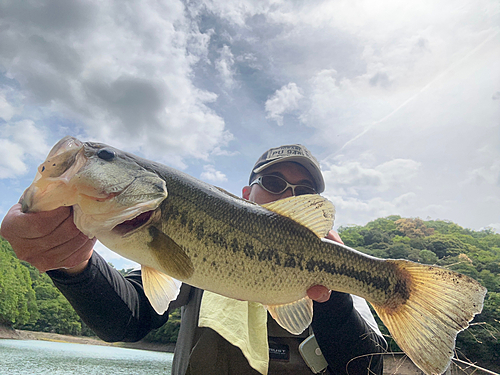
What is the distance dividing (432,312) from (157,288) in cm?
178

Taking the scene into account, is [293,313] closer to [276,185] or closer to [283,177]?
[276,185]

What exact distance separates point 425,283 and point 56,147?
8.07 ft

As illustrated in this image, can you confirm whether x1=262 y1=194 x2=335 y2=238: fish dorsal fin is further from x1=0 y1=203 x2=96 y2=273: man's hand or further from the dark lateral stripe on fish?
x1=0 y1=203 x2=96 y2=273: man's hand

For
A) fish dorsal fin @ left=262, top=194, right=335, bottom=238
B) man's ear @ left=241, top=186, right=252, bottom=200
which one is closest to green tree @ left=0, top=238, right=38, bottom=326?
man's ear @ left=241, top=186, right=252, bottom=200

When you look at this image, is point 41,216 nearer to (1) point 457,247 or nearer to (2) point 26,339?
(1) point 457,247

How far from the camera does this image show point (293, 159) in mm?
4367

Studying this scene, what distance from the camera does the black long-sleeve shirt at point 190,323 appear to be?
7.93 feet

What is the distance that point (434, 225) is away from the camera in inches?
2847

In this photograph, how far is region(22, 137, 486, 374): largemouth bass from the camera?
5.74ft

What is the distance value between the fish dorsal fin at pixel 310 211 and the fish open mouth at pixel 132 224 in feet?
2.65

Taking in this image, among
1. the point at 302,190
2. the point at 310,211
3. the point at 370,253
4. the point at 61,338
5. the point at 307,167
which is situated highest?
the point at 370,253

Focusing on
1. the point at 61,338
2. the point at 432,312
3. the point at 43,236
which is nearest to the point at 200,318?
the point at 43,236

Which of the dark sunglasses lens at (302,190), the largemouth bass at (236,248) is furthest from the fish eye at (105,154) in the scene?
the dark sunglasses lens at (302,190)

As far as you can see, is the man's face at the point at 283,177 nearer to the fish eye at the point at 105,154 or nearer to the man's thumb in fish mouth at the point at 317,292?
the man's thumb in fish mouth at the point at 317,292
